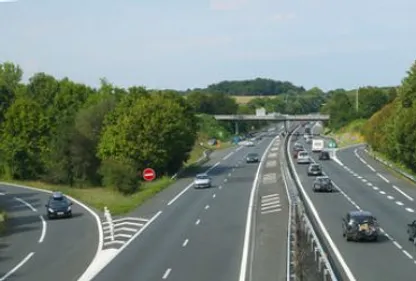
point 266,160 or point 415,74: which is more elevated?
point 415,74

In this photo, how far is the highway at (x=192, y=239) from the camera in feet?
95.7

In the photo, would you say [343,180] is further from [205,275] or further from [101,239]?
[205,275]

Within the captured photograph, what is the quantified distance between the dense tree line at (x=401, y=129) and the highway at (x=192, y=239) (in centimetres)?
1575

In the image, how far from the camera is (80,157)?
92.7 metres

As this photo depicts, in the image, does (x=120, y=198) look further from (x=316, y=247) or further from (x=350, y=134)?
(x=350, y=134)

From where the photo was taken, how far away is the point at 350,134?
166 metres

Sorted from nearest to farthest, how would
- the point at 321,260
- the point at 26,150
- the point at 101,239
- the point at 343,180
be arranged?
1. the point at 321,260
2. the point at 101,239
3. the point at 343,180
4. the point at 26,150

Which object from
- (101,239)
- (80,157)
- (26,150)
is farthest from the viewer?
(26,150)

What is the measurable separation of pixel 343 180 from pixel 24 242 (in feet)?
122

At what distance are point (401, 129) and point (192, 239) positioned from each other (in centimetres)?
3994

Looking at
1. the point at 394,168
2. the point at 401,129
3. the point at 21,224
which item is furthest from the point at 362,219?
the point at 394,168

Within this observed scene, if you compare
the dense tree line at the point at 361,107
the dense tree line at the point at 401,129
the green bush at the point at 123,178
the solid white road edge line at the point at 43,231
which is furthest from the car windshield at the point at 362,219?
the dense tree line at the point at 361,107

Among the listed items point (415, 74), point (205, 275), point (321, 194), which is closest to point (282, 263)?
point (205, 275)

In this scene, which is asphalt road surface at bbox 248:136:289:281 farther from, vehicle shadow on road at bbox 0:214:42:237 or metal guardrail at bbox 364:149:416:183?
vehicle shadow on road at bbox 0:214:42:237
